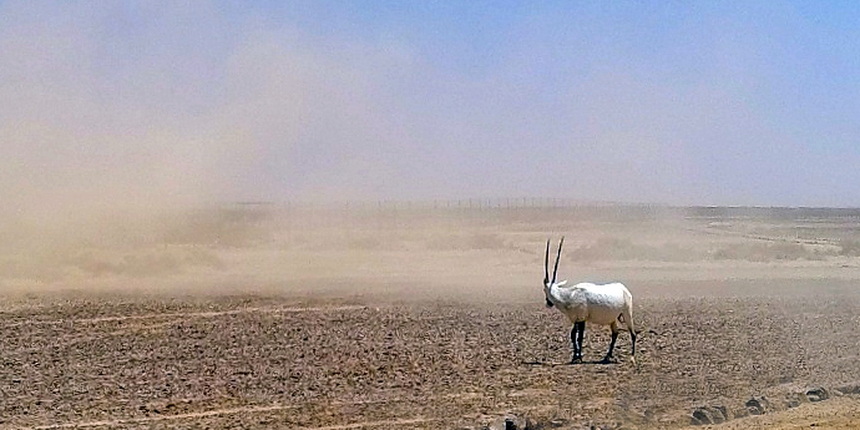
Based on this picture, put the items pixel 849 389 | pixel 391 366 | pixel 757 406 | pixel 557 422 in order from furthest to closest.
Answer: pixel 391 366 → pixel 849 389 → pixel 757 406 → pixel 557 422

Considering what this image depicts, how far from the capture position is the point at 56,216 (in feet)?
153

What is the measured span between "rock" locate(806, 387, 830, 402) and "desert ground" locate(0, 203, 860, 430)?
1.1 inches

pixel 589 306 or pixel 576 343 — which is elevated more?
pixel 589 306

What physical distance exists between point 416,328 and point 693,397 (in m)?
8.32

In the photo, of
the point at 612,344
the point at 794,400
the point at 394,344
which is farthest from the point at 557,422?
the point at 394,344

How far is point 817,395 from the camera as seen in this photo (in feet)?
47.7

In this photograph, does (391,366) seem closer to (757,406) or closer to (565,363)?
(565,363)

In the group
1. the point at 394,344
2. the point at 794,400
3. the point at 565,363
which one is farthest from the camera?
the point at 394,344

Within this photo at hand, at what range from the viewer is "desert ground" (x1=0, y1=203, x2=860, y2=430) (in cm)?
1365

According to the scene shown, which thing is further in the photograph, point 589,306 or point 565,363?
point 589,306

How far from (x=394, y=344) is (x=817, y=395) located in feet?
25.5

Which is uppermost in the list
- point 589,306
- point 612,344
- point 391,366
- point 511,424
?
point 589,306

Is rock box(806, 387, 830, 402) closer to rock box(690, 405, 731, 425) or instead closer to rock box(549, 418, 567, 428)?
rock box(690, 405, 731, 425)

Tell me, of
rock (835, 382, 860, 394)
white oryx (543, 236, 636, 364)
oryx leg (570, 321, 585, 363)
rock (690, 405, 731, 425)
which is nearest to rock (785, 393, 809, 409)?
rock (835, 382, 860, 394)
